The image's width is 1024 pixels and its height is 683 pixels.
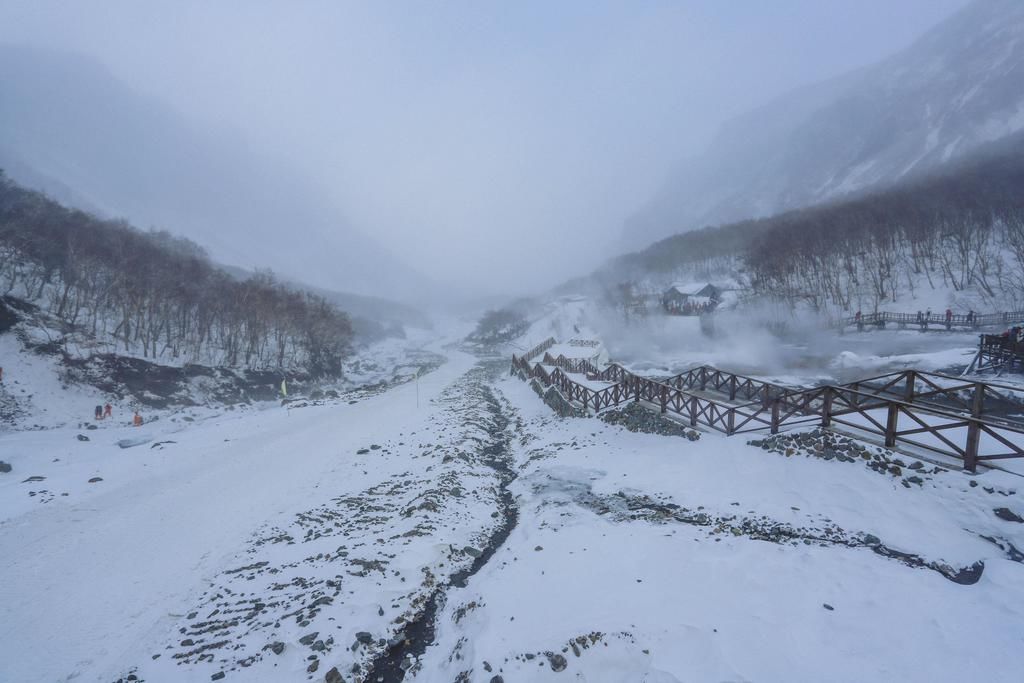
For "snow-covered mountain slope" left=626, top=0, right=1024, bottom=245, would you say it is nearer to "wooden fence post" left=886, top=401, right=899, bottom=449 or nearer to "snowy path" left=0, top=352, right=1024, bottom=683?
"wooden fence post" left=886, top=401, right=899, bottom=449

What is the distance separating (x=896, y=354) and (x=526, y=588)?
3846 centimetres

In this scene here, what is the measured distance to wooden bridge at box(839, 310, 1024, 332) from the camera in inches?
1394

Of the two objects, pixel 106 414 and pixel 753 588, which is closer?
pixel 753 588

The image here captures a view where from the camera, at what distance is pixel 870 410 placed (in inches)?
561

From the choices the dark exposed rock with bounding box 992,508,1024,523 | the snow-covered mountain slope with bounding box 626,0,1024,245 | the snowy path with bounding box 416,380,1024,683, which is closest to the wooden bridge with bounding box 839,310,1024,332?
the dark exposed rock with bounding box 992,508,1024,523

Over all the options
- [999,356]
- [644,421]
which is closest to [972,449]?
[644,421]

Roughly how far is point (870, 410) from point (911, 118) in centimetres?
18566

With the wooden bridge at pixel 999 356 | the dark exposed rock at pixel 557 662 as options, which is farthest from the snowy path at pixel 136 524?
the wooden bridge at pixel 999 356

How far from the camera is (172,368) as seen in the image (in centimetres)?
3431

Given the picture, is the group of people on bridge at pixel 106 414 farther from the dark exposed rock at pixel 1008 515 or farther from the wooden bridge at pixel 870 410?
the dark exposed rock at pixel 1008 515

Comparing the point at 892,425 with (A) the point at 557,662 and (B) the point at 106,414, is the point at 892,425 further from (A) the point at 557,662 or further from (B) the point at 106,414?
(B) the point at 106,414

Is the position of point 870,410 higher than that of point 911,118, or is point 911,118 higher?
point 911,118

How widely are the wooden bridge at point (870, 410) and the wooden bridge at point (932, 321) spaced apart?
24555 mm

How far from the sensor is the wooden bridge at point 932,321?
3541cm
